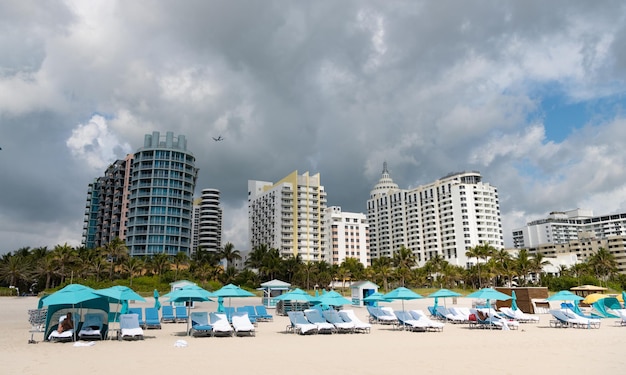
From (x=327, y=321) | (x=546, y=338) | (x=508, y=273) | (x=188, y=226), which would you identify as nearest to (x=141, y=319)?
(x=327, y=321)

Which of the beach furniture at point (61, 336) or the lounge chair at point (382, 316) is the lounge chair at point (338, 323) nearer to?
the lounge chair at point (382, 316)

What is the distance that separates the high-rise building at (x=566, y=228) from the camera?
6594 inches

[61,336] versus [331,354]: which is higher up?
[61,336]

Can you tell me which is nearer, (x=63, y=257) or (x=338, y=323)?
(x=338, y=323)

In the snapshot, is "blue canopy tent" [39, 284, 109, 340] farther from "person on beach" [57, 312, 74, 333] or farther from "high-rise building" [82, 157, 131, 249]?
"high-rise building" [82, 157, 131, 249]

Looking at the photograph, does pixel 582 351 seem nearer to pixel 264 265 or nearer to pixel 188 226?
pixel 264 265

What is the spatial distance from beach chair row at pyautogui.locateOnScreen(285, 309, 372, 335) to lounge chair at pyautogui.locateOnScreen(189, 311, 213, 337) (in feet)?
11.6

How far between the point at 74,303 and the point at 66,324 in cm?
100

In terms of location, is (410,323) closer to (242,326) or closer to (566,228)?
(242,326)

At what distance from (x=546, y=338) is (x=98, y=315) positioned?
54.7 ft

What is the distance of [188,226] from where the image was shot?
A: 101125mm

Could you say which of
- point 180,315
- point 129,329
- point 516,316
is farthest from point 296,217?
point 129,329

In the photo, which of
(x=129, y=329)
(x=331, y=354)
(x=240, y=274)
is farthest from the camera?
(x=240, y=274)

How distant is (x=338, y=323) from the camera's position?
795 inches
